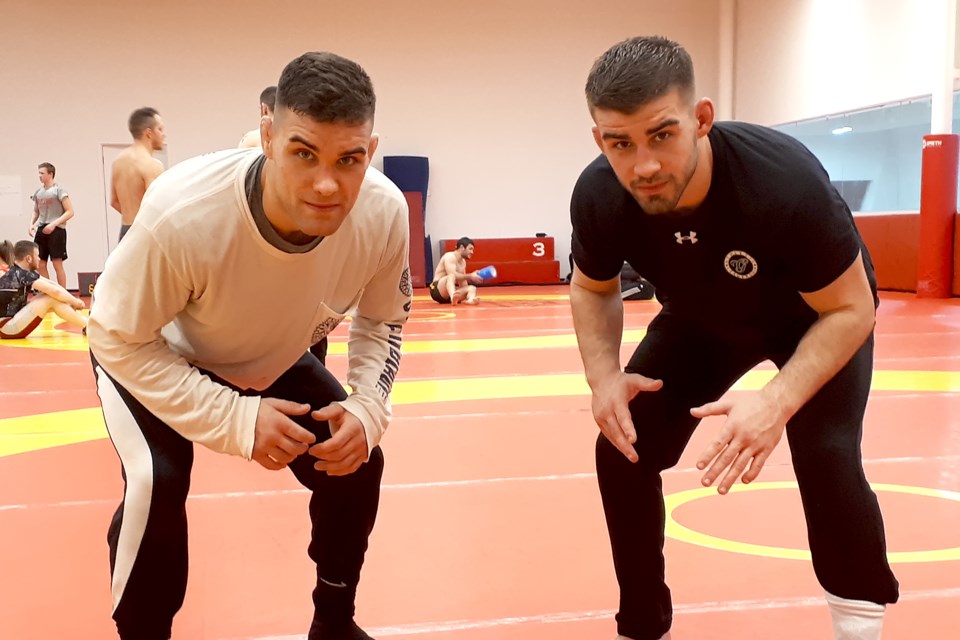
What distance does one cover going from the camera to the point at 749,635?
2676mm

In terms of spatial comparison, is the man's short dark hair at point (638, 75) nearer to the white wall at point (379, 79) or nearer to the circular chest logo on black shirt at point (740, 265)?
the circular chest logo on black shirt at point (740, 265)

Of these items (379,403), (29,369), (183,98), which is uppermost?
(183,98)

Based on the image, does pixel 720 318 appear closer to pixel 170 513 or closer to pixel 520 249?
pixel 170 513

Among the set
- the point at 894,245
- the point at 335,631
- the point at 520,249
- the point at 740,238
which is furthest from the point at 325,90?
the point at 520,249

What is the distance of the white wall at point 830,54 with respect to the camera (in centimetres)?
1288

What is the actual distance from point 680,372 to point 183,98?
1684cm

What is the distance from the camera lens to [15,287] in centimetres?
1007

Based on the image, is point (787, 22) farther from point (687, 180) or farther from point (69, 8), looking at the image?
point (687, 180)

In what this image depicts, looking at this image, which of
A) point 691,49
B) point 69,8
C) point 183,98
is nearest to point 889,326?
point 691,49

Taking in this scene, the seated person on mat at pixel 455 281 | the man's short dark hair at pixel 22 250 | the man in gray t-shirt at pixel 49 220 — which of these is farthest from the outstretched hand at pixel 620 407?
the man in gray t-shirt at pixel 49 220

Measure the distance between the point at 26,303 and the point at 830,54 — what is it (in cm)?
1266

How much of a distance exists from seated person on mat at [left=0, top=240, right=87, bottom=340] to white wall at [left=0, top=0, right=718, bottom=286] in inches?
302

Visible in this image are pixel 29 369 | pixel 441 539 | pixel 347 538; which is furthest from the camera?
pixel 29 369

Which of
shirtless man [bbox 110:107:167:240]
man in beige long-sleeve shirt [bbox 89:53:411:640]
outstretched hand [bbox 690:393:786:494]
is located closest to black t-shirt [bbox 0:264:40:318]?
shirtless man [bbox 110:107:167:240]
